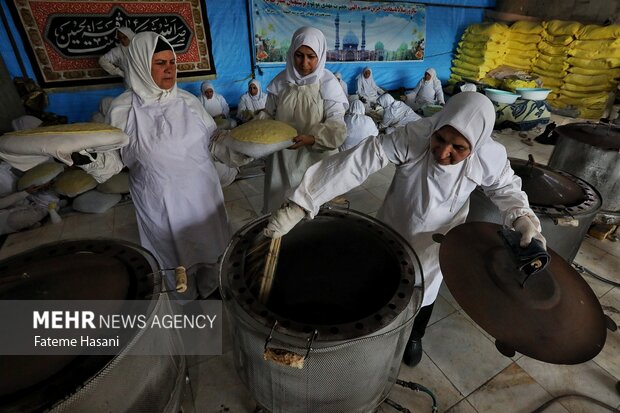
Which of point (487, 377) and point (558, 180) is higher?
point (558, 180)

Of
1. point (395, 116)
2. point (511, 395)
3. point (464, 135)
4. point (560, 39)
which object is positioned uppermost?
point (560, 39)

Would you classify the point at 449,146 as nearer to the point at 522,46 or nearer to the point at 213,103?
the point at 213,103

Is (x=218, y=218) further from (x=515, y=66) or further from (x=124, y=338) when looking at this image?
(x=515, y=66)

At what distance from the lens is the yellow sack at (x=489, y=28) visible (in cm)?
706

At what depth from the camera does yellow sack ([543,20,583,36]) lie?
5.93 meters

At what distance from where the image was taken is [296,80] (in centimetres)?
205

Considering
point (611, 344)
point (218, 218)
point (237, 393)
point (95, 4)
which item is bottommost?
point (611, 344)

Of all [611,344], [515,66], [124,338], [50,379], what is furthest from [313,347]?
[515,66]

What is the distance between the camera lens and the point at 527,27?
6.82 m

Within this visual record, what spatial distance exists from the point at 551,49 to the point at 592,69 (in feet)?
3.30

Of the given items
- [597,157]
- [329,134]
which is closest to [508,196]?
[329,134]

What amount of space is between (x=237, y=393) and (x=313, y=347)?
1146mm

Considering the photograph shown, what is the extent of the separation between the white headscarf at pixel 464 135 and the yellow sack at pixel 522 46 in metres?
7.60

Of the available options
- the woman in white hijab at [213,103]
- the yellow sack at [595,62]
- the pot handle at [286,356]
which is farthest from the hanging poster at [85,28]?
the yellow sack at [595,62]
